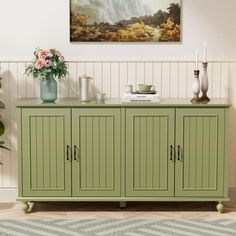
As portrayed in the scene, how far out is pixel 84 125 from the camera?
17.1ft

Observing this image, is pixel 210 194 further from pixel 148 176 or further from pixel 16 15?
pixel 16 15

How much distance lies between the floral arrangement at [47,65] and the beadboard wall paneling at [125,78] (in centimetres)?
25

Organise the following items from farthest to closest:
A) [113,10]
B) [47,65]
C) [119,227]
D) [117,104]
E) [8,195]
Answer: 1. [8,195]
2. [113,10]
3. [47,65]
4. [117,104]
5. [119,227]

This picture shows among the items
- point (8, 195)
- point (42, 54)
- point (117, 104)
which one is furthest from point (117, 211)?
point (42, 54)

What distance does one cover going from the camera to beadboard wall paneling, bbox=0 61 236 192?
221 inches

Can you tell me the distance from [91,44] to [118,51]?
230mm

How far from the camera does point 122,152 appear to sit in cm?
523

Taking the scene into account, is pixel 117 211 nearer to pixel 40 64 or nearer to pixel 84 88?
pixel 84 88

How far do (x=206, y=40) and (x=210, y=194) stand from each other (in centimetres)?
127

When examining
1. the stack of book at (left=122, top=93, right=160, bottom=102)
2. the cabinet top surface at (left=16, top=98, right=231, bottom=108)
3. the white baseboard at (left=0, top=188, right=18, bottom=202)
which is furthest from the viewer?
the white baseboard at (left=0, top=188, right=18, bottom=202)

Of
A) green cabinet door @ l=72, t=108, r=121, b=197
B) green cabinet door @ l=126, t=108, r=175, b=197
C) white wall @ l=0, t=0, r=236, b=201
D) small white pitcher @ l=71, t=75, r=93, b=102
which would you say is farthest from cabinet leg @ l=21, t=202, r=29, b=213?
small white pitcher @ l=71, t=75, r=93, b=102

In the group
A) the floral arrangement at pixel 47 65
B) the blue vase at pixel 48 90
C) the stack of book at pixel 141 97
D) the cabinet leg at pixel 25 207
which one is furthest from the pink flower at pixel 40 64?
the cabinet leg at pixel 25 207

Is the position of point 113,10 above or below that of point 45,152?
above

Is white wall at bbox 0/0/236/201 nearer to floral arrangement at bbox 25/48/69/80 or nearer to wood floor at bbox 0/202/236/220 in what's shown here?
floral arrangement at bbox 25/48/69/80
